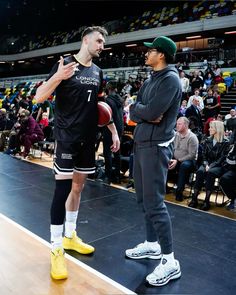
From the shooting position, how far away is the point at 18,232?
2.70 metres

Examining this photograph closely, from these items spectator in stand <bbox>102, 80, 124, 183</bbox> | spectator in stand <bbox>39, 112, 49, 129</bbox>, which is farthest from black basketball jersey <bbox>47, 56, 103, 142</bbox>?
spectator in stand <bbox>39, 112, 49, 129</bbox>

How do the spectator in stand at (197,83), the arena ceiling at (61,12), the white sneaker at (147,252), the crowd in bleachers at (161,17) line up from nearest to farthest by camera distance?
the white sneaker at (147,252), the spectator in stand at (197,83), the crowd in bleachers at (161,17), the arena ceiling at (61,12)

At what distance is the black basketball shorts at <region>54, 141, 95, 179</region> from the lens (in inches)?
84.5

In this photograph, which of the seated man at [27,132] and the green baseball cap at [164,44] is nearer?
the green baseball cap at [164,44]

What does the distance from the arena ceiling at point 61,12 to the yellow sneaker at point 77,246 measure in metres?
17.8

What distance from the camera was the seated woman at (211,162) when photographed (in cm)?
396

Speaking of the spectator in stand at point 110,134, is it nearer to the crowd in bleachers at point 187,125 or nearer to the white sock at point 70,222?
the crowd in bleachers at point 187,125

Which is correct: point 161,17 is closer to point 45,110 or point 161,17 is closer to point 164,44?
point 45,110

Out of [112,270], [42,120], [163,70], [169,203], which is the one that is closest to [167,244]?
[112,270]

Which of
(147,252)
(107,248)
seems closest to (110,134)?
(107,248)

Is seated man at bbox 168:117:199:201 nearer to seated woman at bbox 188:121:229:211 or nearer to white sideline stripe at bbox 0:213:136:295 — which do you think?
seated woman at bbox 188:121:229:211

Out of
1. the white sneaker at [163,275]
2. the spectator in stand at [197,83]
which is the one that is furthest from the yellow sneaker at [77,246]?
the spectator in stand at [197,83]

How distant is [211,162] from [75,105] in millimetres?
2706

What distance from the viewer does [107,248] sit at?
2.60m
